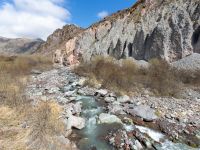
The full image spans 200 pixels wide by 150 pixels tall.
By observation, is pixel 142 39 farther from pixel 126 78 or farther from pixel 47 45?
pixel 47 45

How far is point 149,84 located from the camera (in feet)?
70.9

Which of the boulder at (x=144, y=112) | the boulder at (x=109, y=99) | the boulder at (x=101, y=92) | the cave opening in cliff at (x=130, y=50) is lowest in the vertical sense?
the boulder at (x=144, y=112)

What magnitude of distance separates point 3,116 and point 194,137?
957cm

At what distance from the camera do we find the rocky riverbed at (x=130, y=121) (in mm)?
11562

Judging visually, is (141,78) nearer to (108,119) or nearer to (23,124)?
(108,119)

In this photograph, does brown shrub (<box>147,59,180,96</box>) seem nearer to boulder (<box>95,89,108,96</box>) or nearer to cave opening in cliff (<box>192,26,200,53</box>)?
boulder (<box>95,89,108,96</box>)

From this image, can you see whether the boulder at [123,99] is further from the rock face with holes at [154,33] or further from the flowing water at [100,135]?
the rock face with holes at [154,33]

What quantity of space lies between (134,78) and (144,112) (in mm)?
7466

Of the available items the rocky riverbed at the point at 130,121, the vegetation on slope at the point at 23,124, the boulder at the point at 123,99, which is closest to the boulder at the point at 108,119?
the rocky riverbed at the point at 130,121

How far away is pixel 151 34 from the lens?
3234 centimetres

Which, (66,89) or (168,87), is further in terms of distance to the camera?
(66,89)

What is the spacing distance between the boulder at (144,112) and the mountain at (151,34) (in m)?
14.4

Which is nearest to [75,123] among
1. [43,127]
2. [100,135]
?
[100,135]

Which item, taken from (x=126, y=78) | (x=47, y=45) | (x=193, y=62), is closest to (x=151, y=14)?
(x=193, y=62)
